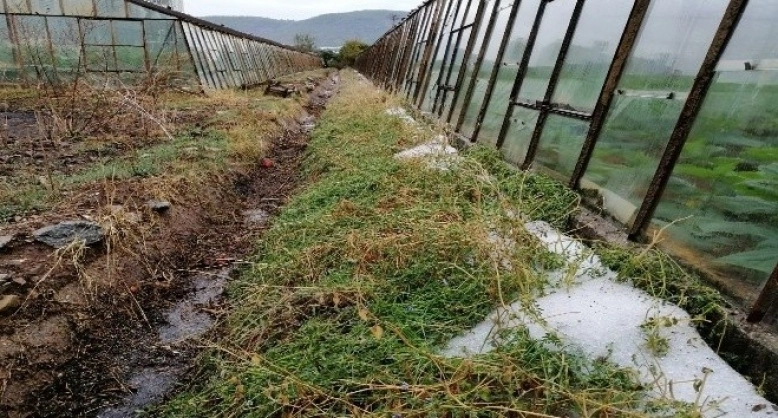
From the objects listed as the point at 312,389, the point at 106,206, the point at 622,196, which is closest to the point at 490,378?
Result: the point at 312,389

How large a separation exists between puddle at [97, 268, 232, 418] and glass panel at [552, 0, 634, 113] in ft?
11.0

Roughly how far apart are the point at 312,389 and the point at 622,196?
2564 millimetres

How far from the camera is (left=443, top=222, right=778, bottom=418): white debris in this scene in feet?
6.14

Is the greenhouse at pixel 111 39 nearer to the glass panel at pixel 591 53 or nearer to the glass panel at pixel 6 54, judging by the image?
the glass panel at pixel 6 54

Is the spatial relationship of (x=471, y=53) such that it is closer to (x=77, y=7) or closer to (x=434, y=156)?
(x=434, y=156)

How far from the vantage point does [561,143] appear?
15.1 ft

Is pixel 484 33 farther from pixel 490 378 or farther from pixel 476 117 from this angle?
pixel 490 378

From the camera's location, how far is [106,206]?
13.3 feet

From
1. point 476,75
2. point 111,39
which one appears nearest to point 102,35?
point 111,39

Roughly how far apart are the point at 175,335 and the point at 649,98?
3.58m

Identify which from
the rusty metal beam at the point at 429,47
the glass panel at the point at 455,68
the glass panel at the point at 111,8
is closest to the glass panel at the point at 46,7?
the glass panel at the point at 111,8

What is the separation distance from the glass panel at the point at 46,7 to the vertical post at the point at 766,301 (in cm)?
1613

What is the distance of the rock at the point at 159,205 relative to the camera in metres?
4.49

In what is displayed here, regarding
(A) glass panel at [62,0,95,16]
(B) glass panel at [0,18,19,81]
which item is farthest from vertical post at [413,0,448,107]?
(B) glass panel at [0,18,19,81]
